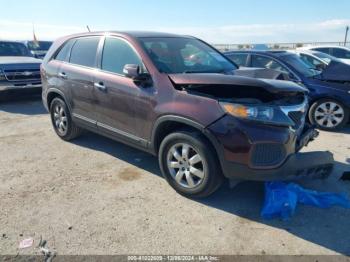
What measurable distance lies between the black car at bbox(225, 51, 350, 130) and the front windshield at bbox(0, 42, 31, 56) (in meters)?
8.24

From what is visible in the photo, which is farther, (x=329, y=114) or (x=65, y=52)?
(x=329, y=114)

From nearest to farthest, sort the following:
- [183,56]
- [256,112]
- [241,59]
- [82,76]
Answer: [256,112]
[183,56]
[82,76]
[241,59]

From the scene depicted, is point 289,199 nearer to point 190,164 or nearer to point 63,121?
point 190,164

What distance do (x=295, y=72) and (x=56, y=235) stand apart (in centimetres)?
541

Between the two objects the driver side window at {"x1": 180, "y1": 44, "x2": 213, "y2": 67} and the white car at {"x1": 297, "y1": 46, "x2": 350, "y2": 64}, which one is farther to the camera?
the white car at {"x1": 297, "y1": 46, "x2": 350, "y2": 64}

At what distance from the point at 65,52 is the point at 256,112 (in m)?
3.67

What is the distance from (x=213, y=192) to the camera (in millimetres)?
3705

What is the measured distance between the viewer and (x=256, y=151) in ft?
10.8

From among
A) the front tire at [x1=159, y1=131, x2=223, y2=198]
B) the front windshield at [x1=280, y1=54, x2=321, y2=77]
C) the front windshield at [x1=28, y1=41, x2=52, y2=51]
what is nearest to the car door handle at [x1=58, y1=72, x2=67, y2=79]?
the front tire at [x1=159, y1=131, x2=223, y2=198]

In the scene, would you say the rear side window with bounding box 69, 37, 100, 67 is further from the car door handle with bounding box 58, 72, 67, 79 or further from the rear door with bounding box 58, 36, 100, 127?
the car door handle with bounding box 58, 72, 67, 79

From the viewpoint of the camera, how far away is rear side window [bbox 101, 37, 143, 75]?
427cm

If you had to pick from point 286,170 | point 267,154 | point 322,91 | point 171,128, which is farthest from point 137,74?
point 322,91

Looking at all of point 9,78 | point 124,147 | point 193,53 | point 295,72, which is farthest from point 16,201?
point 9,78

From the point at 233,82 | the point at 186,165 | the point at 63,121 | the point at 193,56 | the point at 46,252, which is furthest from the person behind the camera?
the point at 63,121
